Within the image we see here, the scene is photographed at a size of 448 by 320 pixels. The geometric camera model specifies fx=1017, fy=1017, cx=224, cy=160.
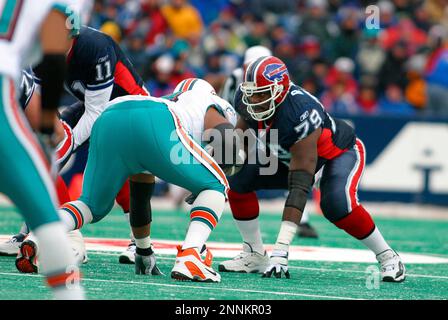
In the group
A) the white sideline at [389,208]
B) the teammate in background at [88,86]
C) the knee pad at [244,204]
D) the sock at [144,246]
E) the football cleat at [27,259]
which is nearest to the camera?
the football cleat at [27,259]

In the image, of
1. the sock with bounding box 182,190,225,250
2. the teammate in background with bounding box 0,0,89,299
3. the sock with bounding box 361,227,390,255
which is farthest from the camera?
the sock with bounding box 361,227,390,255

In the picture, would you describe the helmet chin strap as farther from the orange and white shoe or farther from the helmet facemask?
the orange and white shoe

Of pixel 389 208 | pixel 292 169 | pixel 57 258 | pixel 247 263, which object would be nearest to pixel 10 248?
pixel 247 263

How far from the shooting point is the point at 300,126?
21.3 ft

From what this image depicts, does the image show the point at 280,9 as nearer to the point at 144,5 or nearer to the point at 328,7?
the point at 328,7

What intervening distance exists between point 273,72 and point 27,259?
76.6 inches

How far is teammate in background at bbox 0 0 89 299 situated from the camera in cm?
405

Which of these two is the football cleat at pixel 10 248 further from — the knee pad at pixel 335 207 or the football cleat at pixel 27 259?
the knee pad at pixel 335 207

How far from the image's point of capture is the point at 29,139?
410 centimetres

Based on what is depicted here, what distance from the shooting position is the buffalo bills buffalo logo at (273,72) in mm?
6508

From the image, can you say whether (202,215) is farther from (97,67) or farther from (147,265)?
(97,67)

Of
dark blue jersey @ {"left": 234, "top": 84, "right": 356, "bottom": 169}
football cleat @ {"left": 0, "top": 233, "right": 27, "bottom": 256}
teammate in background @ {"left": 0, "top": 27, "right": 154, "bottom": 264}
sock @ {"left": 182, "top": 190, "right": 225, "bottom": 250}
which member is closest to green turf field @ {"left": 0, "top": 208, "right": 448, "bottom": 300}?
football cleat @ {"left": 0, "top": 233, "right": 27, "bottom": 256}

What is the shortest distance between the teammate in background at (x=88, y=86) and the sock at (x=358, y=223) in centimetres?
151

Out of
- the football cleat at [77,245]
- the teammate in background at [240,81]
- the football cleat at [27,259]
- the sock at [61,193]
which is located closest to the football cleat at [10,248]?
the sock at [61,193]
